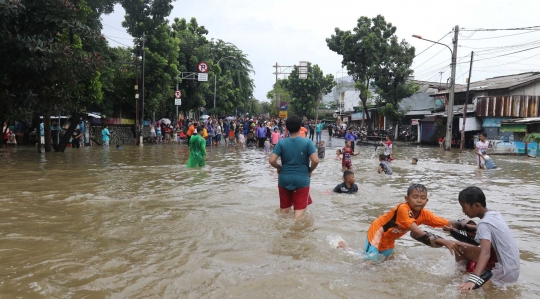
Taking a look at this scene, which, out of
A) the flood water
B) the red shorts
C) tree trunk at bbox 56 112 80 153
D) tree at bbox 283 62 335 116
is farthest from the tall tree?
tree at bbox 283 62 335 116

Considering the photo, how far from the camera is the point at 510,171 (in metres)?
15.6

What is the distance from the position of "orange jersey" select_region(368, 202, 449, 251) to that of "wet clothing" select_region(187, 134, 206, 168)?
867cm

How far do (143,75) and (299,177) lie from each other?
Answer: 2228 cm

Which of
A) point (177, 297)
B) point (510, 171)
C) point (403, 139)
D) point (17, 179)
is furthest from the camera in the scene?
point (403, 139)

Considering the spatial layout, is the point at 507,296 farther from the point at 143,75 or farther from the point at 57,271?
the point at 143,75

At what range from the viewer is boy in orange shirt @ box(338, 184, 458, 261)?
413 cm

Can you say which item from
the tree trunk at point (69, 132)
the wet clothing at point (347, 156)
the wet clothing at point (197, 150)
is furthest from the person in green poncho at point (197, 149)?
the tree trunk at point (69, 132)

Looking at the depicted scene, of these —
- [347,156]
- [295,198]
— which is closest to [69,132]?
[347,156]

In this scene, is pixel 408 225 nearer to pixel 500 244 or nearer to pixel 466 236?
pixel 466 236

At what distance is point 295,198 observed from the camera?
6.30 m

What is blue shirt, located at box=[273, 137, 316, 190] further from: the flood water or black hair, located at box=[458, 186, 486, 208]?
black hair, located at box=[458, 186, 486, 208]

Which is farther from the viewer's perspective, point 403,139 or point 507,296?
point 403,139

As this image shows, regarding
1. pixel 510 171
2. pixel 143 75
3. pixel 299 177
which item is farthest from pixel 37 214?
pixel 143 75

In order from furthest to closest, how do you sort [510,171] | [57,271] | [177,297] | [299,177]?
[510,171] < [299,177] < [57,271] < [177,297]
